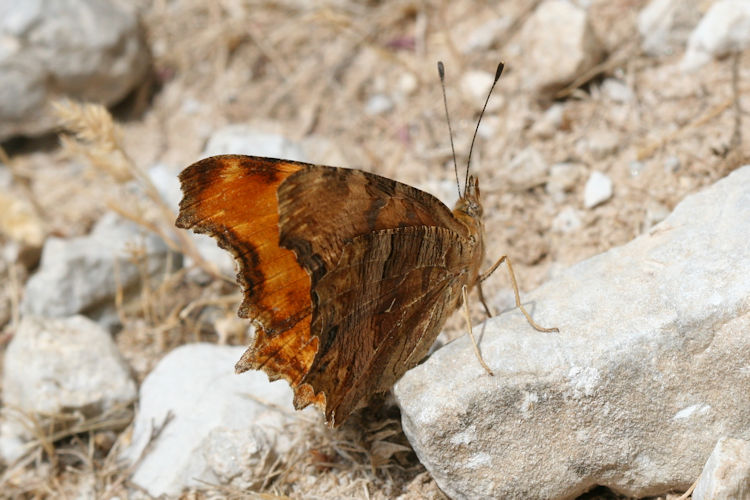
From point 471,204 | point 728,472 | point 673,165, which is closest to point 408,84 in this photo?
Result: point 673,165

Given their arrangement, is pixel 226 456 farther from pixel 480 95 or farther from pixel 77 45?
pixel 77 45

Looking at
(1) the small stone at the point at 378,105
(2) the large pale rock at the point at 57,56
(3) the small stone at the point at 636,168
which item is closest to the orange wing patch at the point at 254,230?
(3) the small stone at the point at 636,168

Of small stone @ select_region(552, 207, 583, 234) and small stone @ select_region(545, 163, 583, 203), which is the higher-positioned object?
small stone @ select_region(545, 163, 583, 203)

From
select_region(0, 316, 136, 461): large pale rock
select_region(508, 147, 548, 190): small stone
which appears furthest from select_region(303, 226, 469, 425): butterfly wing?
select_region(0, 316, 136, 461): large pale rock

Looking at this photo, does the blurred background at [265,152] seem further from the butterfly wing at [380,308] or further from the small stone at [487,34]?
the butterfly wing at [380,308]

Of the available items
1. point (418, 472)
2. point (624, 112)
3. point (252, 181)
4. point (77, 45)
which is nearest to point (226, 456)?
point (418, 472)

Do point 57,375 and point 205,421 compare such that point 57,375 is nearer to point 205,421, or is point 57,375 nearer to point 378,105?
point 205,421

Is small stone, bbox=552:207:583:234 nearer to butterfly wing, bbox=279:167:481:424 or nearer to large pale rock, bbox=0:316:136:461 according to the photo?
butterfly wing, bbox=279:167:481:424
